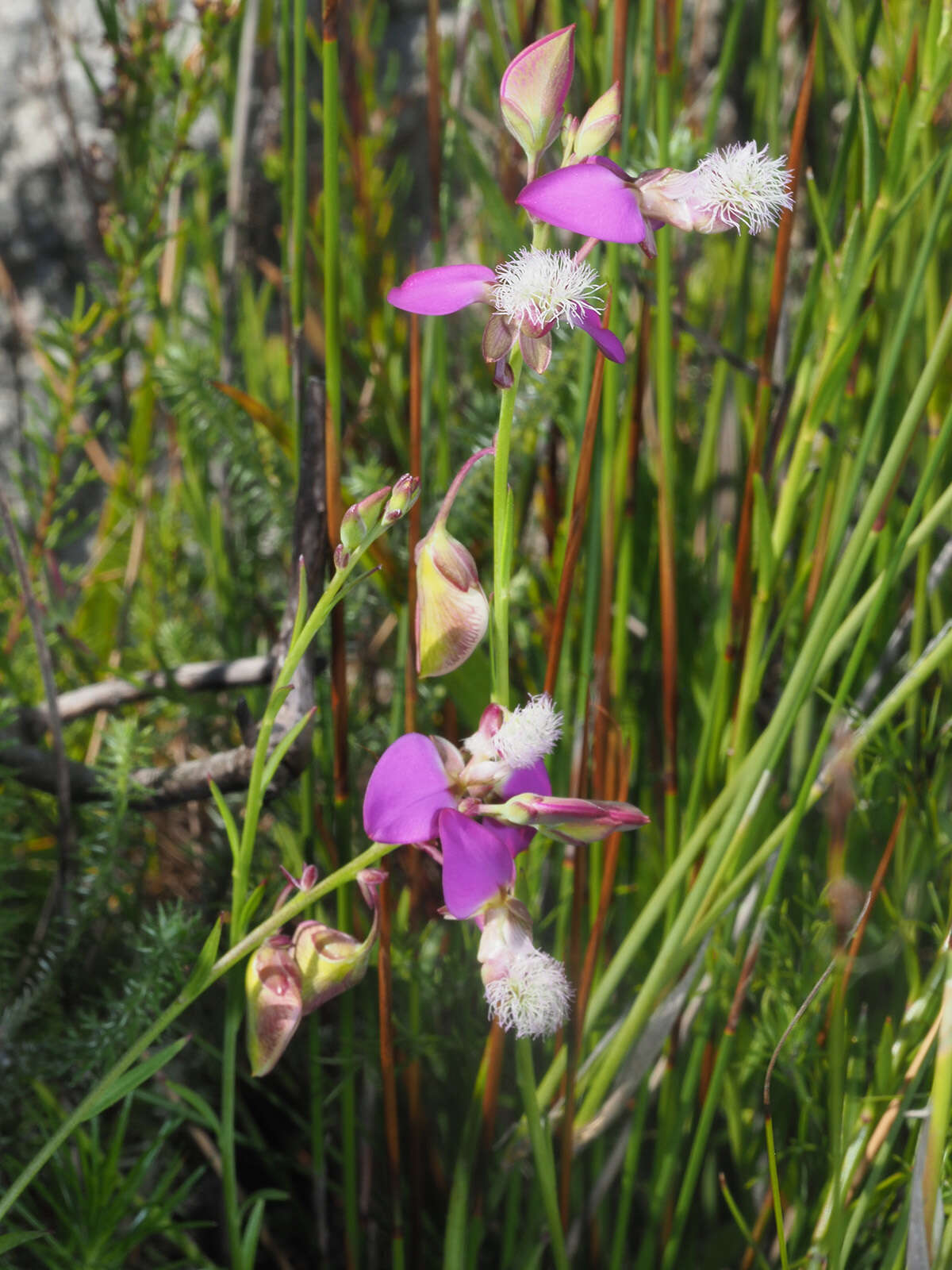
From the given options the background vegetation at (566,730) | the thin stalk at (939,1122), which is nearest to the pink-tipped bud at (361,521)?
the background vegetation at (566,730)

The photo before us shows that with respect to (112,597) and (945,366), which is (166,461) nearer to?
(112,597)

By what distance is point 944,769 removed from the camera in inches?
23.7

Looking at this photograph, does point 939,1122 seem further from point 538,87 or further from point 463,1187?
point 538,87

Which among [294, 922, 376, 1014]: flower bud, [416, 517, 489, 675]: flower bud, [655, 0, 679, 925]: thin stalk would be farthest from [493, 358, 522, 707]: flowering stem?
[655, 0, 679, 925]: thin stalk

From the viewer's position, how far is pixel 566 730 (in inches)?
23.0

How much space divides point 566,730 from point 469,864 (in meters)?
0.25

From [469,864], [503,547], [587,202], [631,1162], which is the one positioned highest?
[587,202]

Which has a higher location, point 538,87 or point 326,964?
point 538,87

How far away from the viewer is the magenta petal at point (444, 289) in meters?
0.32

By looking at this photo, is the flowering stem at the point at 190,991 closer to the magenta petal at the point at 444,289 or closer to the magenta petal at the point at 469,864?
the magenta petal at the point at 469,864

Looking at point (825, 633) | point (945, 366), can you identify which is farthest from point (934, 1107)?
point (945, 366)

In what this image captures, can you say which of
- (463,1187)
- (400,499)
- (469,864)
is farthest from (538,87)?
(463,1187)

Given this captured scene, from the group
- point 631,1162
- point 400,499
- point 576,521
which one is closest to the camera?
point 400,499

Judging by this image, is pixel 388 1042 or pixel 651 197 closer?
pixel 651 197
